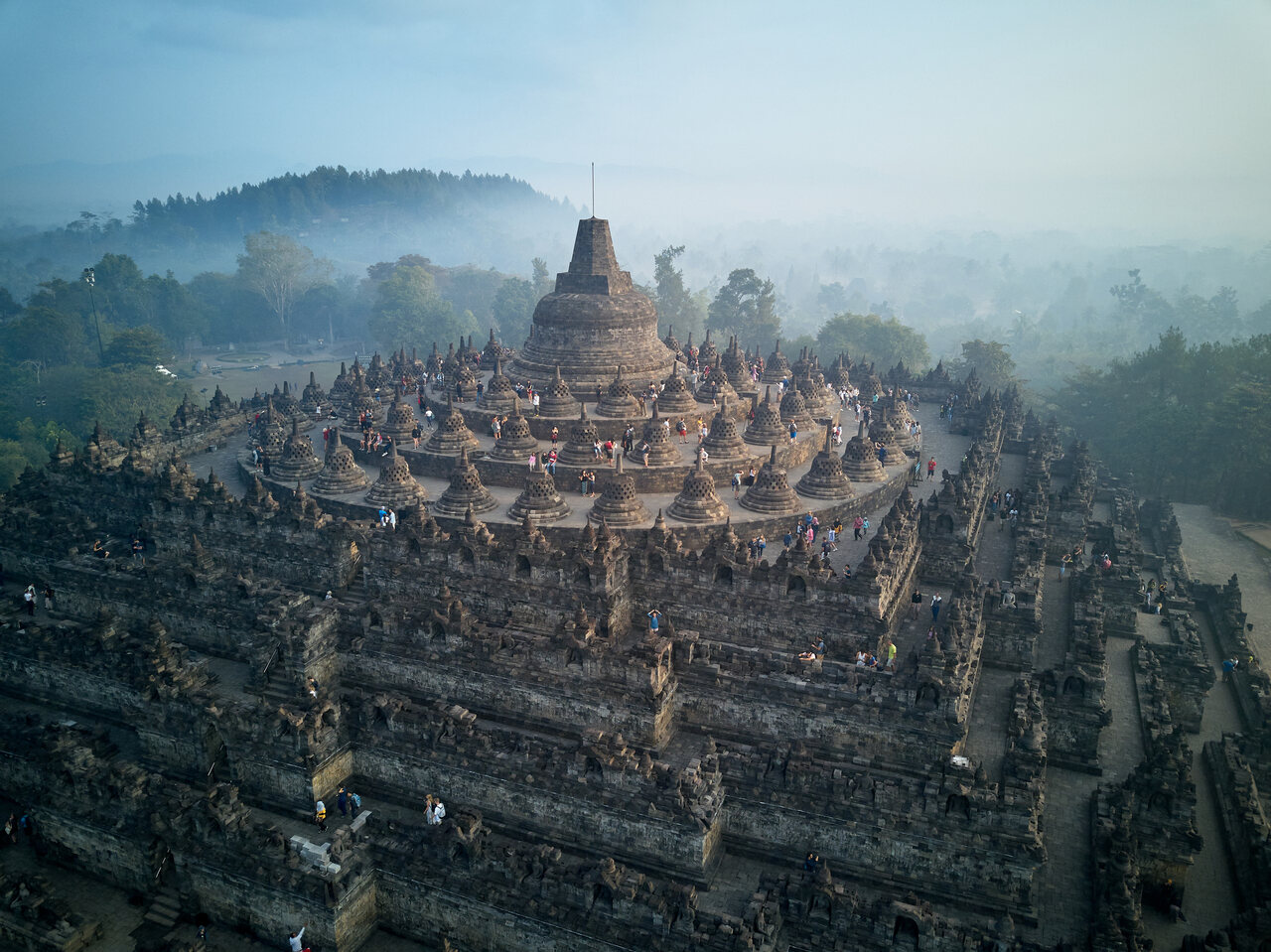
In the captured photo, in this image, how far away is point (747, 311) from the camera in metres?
84.8

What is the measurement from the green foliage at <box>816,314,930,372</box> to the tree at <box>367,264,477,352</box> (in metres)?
35.8

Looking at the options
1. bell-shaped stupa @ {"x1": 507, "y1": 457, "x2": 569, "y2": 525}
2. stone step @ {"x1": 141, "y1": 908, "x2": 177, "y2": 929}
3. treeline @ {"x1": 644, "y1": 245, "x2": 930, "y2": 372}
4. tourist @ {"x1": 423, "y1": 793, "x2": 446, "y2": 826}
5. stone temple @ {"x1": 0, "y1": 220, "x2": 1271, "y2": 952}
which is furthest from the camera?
treeline @ {"x1": 644, "y1": 245, "x2": 930, "y2": 372}

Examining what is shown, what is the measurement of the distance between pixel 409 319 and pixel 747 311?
1327 inches

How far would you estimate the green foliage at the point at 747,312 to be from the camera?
276 feet

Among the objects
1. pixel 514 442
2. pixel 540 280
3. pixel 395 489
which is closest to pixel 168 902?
pixel 395 489

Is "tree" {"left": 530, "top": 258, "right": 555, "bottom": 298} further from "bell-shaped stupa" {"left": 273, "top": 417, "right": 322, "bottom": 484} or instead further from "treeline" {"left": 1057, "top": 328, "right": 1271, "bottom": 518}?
"bell-shaped stupa" {"left": 273, "top": 417, "right": 322, "bottom": 484}

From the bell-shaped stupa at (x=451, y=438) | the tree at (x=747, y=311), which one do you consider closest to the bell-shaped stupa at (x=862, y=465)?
the bell-shaped stupa at (x=451, y=438)

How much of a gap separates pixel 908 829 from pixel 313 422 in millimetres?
34377

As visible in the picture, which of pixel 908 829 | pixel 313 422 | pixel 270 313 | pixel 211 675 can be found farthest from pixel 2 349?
pixel 908 829

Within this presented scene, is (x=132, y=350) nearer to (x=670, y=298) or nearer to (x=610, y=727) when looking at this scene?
(x=670, y=298)

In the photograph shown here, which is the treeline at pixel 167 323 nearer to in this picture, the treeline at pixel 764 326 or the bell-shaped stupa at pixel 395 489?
the treeline at pixel 764 326

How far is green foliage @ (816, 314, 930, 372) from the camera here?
77938mm

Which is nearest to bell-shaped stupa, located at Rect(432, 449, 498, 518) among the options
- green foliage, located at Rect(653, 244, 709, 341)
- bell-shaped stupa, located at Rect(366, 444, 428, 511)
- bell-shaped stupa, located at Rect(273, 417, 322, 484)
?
bell-shaped stupa, located at Rect(366, 444, 428, 511)

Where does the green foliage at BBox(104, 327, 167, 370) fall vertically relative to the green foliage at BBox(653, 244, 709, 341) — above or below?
below
